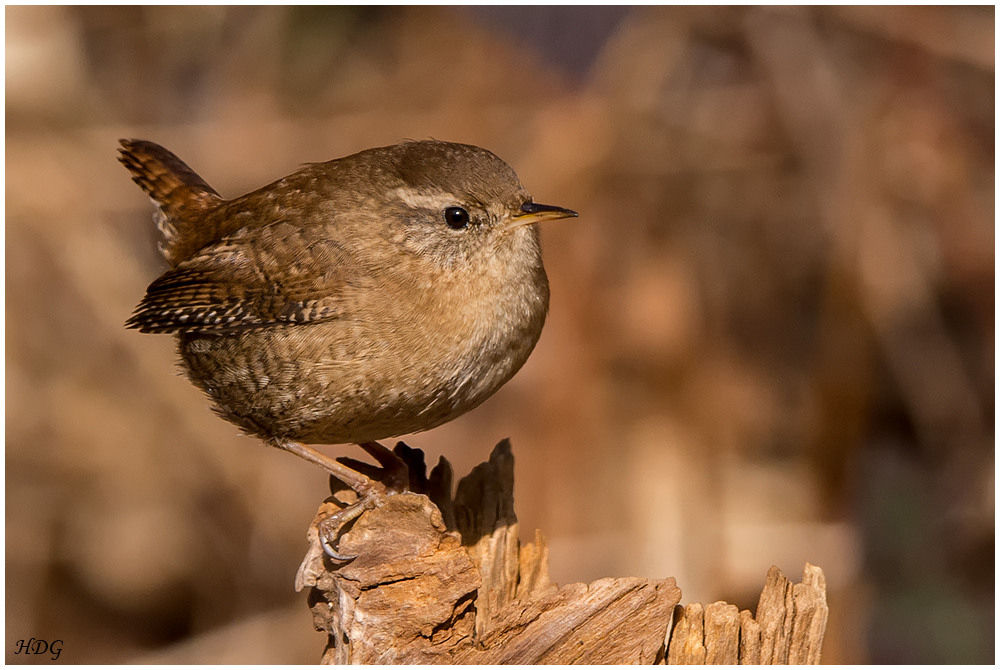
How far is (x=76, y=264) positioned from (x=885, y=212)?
4.29 meters

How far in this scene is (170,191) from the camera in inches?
157

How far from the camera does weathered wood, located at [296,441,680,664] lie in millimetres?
2779

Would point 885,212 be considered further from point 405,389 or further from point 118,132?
point 118,132

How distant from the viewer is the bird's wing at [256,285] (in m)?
3.08

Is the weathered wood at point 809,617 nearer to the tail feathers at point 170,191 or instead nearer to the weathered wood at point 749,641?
the weathered wood at point 749,641

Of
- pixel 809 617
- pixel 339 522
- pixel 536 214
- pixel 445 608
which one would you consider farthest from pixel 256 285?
pixel 809 617

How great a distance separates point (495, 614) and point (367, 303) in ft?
3.10

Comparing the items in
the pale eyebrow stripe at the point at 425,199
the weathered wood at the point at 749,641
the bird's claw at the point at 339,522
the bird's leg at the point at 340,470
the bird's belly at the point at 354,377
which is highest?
the pale eyebrow stripe at the point at 425,199

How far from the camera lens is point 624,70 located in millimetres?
5824

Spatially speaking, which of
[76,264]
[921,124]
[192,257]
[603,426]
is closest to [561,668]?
[192,257]

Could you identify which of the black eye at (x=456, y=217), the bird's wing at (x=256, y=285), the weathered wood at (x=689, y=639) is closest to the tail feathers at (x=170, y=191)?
the bird's wing at (x=256, y=285)

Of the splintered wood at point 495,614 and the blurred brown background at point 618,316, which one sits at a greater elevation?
the blurred brown background at point 618,316

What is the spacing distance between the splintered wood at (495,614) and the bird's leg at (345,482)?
0.14 ft

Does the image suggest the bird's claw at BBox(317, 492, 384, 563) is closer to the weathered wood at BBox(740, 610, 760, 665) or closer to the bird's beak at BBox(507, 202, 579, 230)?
the bird's beak at BBox(507, 202, 579, 230)
